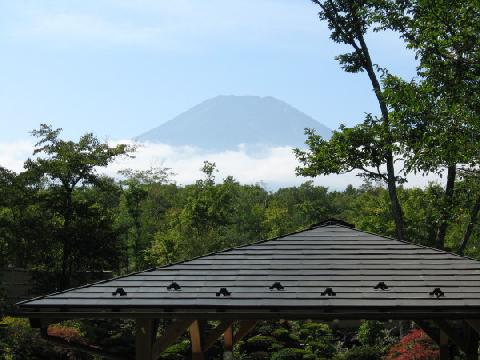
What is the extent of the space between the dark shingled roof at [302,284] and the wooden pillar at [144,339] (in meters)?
0.27

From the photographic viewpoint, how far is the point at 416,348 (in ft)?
68.2

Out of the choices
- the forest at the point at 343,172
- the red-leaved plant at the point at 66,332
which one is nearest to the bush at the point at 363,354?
the forest at the point at 343,172

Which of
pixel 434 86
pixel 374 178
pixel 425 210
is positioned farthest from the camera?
pixel 425 210

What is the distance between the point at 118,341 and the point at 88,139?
10236 millimetres

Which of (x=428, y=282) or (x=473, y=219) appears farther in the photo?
(x=473, y=219)

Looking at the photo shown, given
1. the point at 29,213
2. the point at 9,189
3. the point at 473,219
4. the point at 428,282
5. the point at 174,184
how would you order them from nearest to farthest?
the point at 428,282
the point at 473,219
the point at 9,189
the point at 29,213
the point at 174,184

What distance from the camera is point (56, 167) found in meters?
31.1

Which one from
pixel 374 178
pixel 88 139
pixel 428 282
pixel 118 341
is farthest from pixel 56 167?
pixel 428 282

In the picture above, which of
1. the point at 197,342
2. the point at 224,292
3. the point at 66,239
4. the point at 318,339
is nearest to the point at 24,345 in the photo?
the point at 66,239

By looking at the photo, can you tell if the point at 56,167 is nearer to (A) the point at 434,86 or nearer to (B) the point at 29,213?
(B) the point at 29,213

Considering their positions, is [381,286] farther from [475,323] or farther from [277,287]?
[277,287]

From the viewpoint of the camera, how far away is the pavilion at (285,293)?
863 cm

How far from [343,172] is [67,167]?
13.5m

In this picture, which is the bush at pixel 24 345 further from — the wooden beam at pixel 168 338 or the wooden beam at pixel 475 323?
the wooden beam at pixel 475 323
